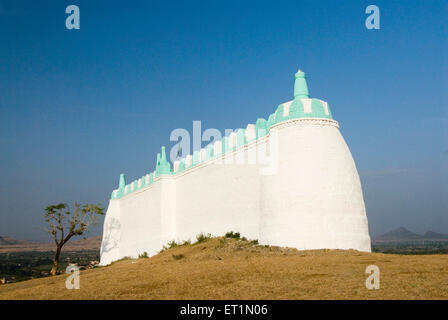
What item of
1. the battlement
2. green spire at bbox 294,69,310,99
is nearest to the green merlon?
the battlement

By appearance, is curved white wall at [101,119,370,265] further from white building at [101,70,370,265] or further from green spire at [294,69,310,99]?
green spire at [294,69,310,99]

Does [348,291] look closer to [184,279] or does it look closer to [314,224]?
[184,279]

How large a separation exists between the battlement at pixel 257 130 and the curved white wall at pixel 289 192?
11.5 inches

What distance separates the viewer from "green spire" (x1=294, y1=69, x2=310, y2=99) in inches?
677

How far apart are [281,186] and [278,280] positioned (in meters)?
6.24

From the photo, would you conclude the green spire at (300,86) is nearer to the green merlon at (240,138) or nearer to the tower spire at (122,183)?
the green merlon at (240,138)

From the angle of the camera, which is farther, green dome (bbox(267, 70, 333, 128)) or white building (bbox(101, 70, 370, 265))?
green dome (bbox(267, 70, 333, 128))

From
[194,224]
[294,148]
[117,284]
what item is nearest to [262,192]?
[294,148]

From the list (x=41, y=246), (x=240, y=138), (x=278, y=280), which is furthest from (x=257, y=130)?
(x=41, y=246)

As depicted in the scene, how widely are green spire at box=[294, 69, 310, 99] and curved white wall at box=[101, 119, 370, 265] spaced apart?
139 cm

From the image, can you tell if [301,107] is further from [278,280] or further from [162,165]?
[162,165]

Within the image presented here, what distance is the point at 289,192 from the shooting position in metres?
15.9

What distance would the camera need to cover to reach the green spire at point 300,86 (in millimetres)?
17203

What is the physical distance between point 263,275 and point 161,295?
278 cm
